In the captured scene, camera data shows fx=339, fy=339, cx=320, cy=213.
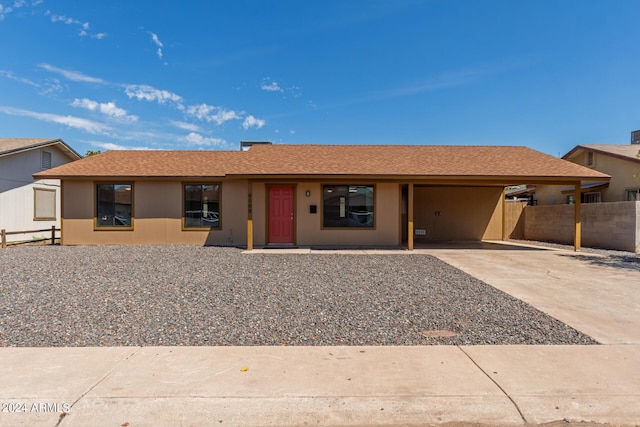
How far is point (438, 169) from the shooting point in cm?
1232

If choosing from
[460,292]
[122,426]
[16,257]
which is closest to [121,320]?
[122,426]

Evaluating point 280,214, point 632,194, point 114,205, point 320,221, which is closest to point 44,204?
point 114,205

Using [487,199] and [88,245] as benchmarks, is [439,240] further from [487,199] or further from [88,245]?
[88,245]

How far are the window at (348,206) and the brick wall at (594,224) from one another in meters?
9.19

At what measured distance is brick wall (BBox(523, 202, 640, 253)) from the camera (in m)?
12.3

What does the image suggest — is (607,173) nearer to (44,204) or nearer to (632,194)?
(632,194)

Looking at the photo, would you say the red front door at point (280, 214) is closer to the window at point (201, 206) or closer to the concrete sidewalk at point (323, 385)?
the window at point (201, 206)

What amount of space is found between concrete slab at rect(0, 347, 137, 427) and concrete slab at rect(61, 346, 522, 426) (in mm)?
151

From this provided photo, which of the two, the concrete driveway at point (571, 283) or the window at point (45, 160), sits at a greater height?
the window at point (45, 160)

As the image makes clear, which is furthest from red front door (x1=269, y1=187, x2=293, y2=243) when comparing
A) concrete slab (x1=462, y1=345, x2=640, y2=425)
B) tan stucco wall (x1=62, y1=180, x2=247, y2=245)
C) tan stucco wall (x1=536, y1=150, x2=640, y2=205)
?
tan stucco wall (x1=536, y1=150, x2=640, y2=205)

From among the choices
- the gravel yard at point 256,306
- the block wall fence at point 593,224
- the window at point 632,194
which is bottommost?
the gravel yard at point 256,306

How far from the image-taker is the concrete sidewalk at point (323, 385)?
2.71 m

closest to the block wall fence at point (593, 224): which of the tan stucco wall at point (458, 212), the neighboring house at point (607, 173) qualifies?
the tan stucco wall at point (458, 212)

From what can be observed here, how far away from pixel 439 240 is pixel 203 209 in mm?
10824
